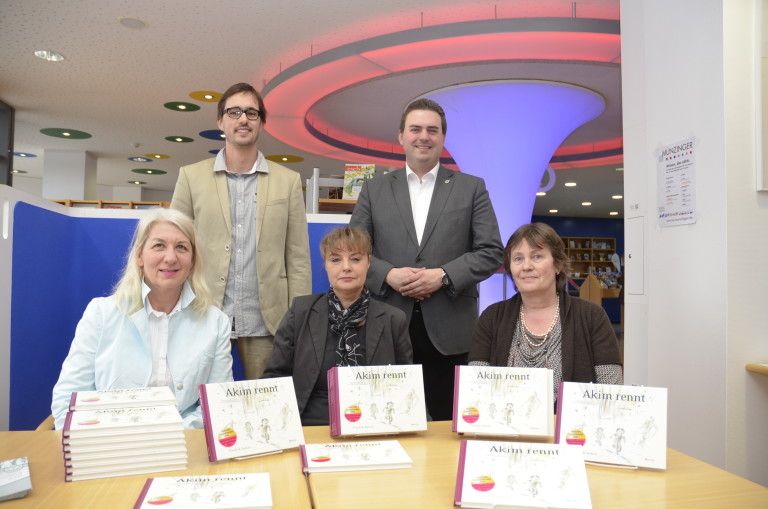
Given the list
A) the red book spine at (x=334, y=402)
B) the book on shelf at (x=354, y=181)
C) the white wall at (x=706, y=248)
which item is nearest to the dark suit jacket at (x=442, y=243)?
the red book spine at (x=334, y=402)

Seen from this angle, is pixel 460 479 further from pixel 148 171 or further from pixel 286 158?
pixel 148 171

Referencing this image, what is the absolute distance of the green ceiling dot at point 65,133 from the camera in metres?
9.66

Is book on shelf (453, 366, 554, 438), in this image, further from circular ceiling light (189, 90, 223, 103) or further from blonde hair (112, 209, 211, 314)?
circular ceiling light (189, 90, 223, 103)

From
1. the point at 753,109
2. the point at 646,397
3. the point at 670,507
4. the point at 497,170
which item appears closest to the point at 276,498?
the point at 670,507

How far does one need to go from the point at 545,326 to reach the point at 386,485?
1064 millimetres

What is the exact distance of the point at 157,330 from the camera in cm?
195

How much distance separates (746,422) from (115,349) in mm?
2540

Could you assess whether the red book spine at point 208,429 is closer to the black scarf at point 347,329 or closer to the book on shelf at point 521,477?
the book on shelf at point 521,477

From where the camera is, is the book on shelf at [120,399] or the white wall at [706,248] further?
the white wall at [706,248]

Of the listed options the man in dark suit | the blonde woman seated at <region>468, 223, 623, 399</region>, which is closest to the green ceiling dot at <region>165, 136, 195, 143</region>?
the man in dark suit

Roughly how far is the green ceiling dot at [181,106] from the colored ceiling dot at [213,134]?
1.12m

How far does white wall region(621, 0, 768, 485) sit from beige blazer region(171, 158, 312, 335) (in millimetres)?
1790

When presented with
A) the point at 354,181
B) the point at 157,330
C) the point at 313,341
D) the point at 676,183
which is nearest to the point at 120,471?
the point at 157,330

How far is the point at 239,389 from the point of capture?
1.41 m
